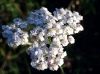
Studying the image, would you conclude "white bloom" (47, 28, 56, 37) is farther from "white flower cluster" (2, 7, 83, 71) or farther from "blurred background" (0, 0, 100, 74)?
"blurred background" (0, 0, 100, 74)

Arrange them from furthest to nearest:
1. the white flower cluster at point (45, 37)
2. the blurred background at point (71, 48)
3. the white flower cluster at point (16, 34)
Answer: the blurred background at point (71, 48)
the white flower cluster at point (16, 34)
the white flower cluster at point (45, 37)

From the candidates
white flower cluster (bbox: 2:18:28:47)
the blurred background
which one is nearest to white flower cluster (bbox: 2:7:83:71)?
white flower cluster (bbox: 2:18:28:47)

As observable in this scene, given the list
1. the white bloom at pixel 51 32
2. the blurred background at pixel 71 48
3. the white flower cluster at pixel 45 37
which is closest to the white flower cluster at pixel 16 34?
the white flower cluster at pixel 45 37

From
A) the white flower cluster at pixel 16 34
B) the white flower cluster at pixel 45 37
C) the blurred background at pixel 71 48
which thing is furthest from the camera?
the blurred background at pixel 71 48

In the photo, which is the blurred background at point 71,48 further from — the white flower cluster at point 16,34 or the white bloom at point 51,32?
the white bloom at point 51,32

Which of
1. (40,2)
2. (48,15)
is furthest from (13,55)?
(48,15)
